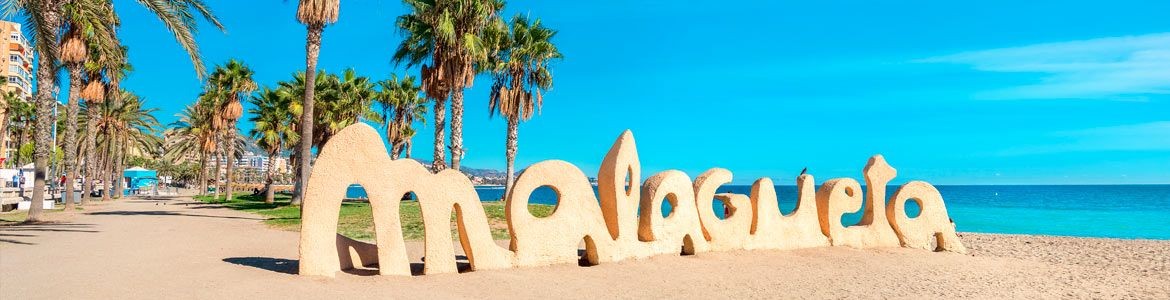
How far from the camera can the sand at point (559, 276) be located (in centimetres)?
857

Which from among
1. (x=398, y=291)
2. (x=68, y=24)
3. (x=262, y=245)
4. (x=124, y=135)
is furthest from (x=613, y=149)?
(x=124, y=135)

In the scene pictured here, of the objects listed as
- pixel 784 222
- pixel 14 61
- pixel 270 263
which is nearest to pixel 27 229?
pixel 270 263

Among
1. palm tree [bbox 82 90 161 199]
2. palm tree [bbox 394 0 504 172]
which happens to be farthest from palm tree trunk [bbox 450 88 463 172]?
palm tree [bbox 82 90 161 199]

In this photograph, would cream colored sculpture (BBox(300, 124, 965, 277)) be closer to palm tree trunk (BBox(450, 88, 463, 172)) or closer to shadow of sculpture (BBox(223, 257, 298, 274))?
shadow of sculpture (BBox(223, 257, 298, 274))

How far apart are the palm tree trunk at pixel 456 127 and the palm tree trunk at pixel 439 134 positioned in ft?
1.94

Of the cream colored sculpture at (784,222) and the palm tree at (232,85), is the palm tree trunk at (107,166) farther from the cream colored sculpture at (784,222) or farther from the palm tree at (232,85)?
the cream colored sculpture at (784,222)

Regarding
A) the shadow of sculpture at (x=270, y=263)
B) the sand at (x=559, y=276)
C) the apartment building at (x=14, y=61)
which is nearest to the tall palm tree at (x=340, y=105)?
the sand at (x=559, y=276)

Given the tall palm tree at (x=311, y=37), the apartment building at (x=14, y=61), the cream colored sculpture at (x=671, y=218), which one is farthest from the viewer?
the apartment building at (x=14, y=61)

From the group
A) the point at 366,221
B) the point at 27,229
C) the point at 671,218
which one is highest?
the point at 671,218

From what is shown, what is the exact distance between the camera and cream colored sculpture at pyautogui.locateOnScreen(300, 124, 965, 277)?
934cm

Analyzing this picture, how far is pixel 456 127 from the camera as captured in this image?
26109 mm

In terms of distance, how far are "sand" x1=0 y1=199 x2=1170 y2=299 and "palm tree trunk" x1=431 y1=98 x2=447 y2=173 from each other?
35.3ft

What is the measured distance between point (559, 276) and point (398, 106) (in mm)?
33959

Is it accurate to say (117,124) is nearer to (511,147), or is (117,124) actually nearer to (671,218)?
(511,147)
